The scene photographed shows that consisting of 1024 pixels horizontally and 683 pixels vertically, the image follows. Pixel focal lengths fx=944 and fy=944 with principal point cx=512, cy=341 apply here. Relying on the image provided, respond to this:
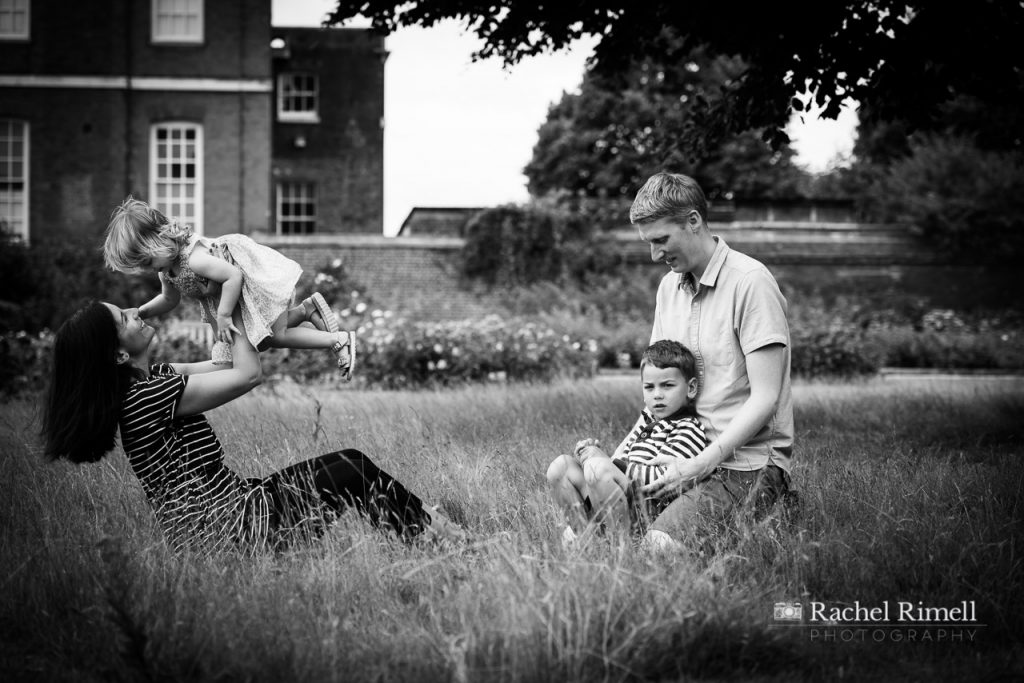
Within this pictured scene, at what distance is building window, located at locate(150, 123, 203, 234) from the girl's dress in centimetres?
1933

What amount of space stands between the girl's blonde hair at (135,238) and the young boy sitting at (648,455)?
85.1 inches

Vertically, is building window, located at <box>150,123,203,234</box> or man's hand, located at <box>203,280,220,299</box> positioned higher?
building window, located at <box>150,123,203,234</box>

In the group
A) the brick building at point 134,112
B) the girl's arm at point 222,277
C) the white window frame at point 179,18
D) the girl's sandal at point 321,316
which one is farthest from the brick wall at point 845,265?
the girl's arm at point 222,277

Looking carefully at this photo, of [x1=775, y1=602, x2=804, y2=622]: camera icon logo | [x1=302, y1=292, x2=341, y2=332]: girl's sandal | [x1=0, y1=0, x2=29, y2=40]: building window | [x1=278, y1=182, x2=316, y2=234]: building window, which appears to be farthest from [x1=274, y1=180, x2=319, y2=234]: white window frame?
[x1=775, y1=602, x2=804, y2=622]: camera icon logo

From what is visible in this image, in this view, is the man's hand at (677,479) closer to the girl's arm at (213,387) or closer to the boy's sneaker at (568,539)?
the boy's sneaker at (568,539)

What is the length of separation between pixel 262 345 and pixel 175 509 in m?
1.41

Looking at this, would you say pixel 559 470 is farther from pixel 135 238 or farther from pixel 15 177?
pixel 15 177

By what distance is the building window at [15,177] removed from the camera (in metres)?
22.8

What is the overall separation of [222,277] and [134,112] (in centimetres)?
2077

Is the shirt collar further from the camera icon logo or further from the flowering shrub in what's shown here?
the flowering shrub

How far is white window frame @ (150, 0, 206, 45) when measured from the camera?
23.1 meters

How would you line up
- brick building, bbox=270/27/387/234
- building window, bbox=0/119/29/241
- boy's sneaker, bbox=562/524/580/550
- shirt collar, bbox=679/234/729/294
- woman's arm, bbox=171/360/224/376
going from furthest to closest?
brick building, bbox=270/27/387/234
building window, bbox=0/119/29/241
woman's arm, bbox=171/360/224/376
shirt collar, bbox=679/234/729/294
boy's sneaker, bbox=562/524/580/550

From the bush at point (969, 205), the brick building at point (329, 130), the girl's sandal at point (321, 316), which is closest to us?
the girl's sandal at point (321, 316)

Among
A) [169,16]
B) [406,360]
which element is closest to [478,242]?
[169,16]
